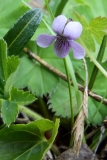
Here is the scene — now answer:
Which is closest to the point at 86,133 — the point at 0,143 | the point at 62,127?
the point at 62,127

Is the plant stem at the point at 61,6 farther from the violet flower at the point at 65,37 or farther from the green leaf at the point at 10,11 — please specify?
the violet flower at the point at 65,37

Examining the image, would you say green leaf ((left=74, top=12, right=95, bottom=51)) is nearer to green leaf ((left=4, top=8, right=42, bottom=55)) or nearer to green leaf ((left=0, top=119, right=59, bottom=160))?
green leaf ((left=4, top=8, right=42, bottom=55))

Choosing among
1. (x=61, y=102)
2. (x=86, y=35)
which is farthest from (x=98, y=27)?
(x=61, y=102)

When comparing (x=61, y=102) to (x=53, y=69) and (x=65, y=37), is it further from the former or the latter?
(x=65, y=37)

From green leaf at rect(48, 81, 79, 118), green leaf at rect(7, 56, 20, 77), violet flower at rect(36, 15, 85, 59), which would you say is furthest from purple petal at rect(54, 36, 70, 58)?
green leaf at rect(48, 81, 79, 118)

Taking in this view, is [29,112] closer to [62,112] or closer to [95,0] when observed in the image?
[62,112]

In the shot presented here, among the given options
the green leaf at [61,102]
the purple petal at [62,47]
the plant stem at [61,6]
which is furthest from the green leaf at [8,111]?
the plant stem at [61,6]
